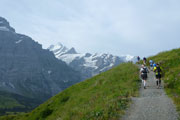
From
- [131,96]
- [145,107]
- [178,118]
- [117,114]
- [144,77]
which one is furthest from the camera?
[144,77]

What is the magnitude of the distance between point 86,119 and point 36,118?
74.6ft

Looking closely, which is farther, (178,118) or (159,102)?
(159,102)

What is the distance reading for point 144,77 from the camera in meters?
25.0

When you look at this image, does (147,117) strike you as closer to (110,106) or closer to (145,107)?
(145,107)

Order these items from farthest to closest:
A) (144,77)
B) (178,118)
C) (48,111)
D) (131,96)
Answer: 1. (48,111)
2. (144,77)
3. (131,96)
4. (178,118)

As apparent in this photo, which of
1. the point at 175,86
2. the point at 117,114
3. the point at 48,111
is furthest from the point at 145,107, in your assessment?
the point at 48,111

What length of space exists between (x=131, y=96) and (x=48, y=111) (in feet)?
60.4

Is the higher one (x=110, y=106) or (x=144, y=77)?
(x=144, y=77)

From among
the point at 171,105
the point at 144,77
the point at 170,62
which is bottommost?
the point at 171,105

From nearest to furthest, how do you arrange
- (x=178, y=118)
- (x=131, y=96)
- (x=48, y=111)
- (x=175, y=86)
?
1. (x=178, y=118)
2. (x=131, y=96)
3. (x=175, y=86)
4. (x=48, y=111)

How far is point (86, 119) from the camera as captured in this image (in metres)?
14.5

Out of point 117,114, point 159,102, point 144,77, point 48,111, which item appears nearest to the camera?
point 117,114

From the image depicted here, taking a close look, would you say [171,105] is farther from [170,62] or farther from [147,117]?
[170,62]

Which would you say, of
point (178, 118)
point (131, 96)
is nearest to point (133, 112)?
→ point (178, 118)
